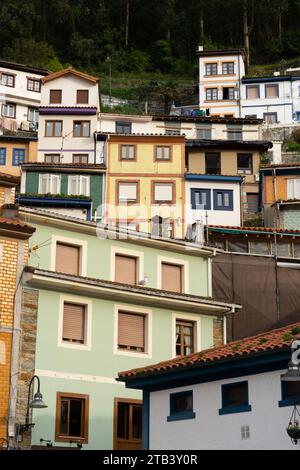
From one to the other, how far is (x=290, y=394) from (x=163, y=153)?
126 ft

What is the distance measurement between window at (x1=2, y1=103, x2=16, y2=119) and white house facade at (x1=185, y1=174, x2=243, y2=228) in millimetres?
26494

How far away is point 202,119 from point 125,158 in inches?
559

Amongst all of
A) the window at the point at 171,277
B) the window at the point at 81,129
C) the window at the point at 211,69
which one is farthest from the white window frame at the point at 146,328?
the window at the point at 211,69

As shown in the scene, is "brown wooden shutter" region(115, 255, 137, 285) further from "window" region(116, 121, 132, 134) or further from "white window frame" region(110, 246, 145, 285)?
"window" region(116, 121, 132, 134)

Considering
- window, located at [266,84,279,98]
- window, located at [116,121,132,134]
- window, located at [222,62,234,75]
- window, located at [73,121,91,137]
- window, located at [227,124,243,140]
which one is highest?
window, located at [222,62,234,75]

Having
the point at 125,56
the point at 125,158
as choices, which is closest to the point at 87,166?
the point at 125,158

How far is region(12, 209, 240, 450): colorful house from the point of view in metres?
30.6

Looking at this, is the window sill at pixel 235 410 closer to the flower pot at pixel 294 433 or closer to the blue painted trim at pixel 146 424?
the flower pot at pixel 294 433

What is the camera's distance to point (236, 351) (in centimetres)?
2278

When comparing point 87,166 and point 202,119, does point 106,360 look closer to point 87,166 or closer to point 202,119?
point 87,166

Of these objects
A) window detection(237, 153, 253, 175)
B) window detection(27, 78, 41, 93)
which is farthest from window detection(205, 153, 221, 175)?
window detection(27, 78, 41, 93)

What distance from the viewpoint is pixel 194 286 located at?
36.8m

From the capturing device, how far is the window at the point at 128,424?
31156mm

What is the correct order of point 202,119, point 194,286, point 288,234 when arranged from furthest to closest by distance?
point 202,119, point 288,234, point 194,286
